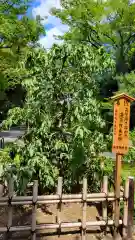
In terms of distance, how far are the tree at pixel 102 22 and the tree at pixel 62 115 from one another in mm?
8298

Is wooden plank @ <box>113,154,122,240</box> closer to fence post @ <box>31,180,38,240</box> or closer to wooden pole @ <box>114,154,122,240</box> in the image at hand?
wooden pole @ <box>114,154,122,240</box>

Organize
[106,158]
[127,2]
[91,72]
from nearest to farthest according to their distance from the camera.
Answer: [91,72], [106,158], [127,2]

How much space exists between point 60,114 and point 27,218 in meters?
1.62

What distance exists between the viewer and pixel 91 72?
4398mm

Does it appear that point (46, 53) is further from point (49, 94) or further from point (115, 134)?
point (115, 134)

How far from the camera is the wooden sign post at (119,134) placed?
3791mm

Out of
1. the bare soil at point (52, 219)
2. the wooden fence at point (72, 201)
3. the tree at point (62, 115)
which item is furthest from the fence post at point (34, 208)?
the tree at point (62, 115)

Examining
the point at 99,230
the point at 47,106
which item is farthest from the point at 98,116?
the point at 99,230

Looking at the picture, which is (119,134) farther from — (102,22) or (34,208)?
(102,22)

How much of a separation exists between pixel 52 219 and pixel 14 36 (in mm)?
9264

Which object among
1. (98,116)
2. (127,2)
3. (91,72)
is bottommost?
(98,116)

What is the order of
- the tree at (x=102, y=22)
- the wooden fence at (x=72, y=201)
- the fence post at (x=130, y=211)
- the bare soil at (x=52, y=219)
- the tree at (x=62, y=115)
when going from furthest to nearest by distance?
the tree at (x=102, y=22) → the tree at (x=62, y=115) → the fence post at (x=130, y=211) → the bare soil at (x=52, y=219) → the wooden fence at (x=72, y=201)

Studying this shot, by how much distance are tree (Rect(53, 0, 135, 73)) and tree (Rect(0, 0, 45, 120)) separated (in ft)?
5.54

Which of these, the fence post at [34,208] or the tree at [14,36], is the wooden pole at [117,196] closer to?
the fence post at [34,208]
